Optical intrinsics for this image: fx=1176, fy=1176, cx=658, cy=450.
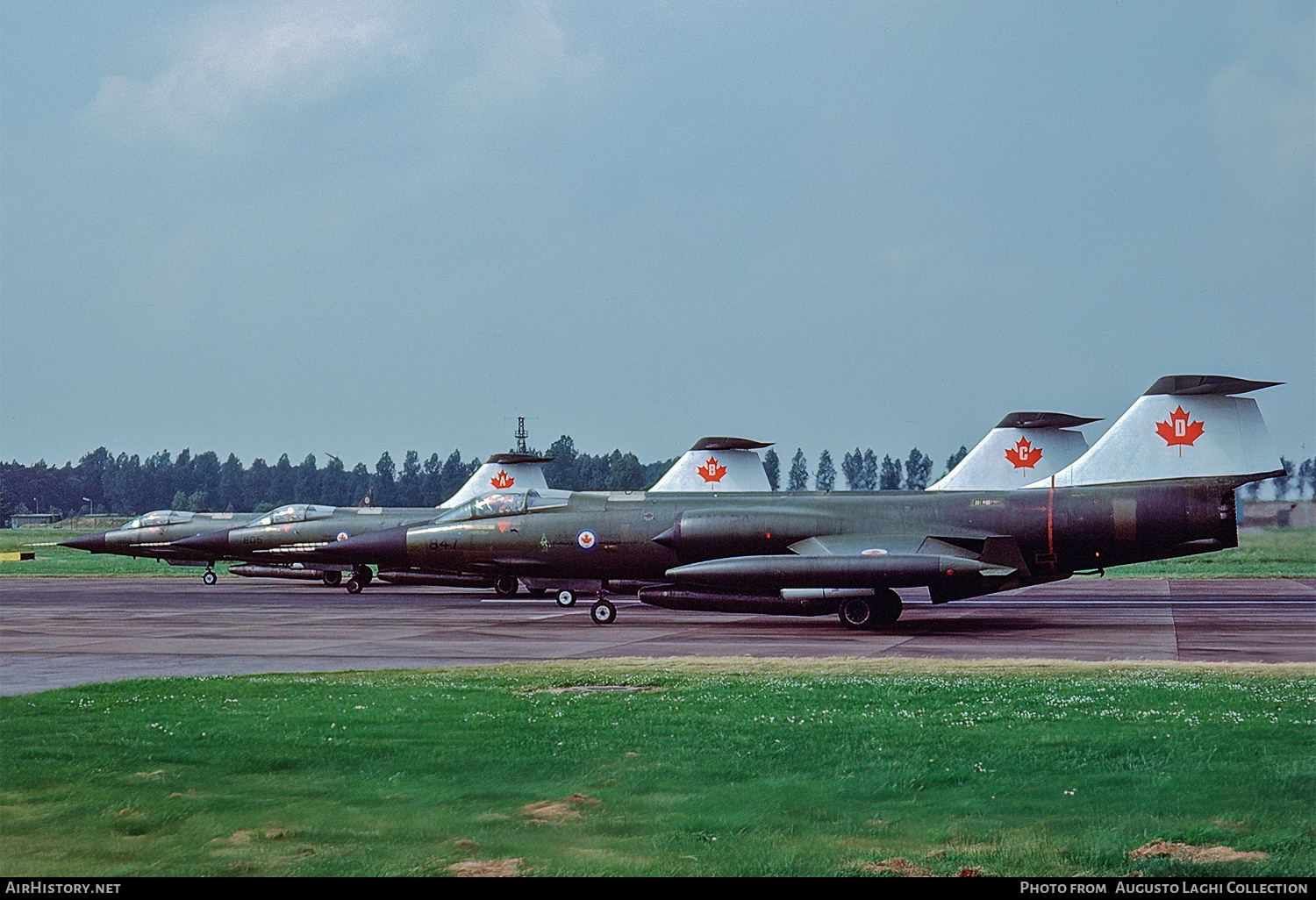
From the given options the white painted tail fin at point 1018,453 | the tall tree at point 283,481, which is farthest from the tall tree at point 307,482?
the white painted tail fin at point 1018,453

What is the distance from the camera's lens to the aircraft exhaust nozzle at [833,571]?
20.2 metres

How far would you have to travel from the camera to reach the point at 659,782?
7.57 metres

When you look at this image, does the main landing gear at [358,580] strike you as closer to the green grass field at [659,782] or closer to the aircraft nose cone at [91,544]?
the aircraft nose cone at [91,544]

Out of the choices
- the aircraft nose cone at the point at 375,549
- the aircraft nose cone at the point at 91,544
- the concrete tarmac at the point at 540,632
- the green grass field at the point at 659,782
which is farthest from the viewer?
the aircraft nose cone at the point at 91,544

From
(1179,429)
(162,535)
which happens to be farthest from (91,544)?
(1179,429)

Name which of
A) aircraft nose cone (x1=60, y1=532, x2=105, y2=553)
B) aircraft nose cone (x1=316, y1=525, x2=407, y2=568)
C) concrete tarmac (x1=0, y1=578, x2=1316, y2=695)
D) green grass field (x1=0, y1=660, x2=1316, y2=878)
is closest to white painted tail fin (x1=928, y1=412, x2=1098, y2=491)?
concrete tarmac (x1=0, y1=578, x2=1316, y2=695)

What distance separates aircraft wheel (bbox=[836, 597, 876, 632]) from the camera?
21.2m

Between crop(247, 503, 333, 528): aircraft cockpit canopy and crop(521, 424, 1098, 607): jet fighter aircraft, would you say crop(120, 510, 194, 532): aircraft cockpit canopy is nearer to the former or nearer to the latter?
crop(247, 503, 333, 528): aircraft cockpit canopy

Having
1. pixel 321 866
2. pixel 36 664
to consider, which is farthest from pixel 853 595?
pixel 321 866

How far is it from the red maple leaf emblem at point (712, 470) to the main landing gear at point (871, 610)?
1316 centimetres

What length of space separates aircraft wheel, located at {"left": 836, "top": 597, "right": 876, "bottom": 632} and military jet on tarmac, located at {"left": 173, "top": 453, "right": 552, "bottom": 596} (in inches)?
533

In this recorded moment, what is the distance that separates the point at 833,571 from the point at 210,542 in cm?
2391
